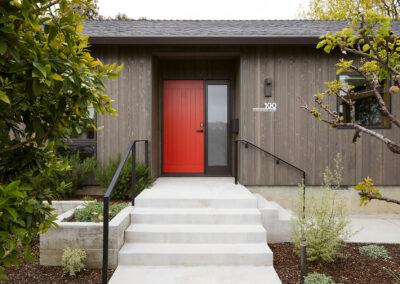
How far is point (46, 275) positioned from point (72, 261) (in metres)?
0.34

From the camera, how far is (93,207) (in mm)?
3322

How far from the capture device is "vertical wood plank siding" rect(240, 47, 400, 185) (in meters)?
4.92

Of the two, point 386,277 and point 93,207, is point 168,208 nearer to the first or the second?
point 93,207

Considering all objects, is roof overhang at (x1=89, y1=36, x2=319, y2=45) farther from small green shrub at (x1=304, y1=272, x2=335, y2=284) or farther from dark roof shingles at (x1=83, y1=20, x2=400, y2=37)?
small green shrub at (x1=304, y1=272, x2=335, y2=284)

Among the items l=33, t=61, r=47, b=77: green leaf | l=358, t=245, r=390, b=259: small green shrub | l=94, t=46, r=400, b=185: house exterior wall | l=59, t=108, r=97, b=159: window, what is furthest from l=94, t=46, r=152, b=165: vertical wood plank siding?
l=33, t=61, r=47, b=77: green leaf

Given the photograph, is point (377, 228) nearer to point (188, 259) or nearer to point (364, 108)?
point (364, 108)

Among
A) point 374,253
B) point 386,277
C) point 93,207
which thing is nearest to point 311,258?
point 386,277

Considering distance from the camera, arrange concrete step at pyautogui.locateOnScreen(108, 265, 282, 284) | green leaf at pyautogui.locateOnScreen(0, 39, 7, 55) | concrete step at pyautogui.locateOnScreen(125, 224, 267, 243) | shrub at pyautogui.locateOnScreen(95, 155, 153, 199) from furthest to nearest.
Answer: shrub at pyautogui.locateOnScreen(95, 155, 153, 199), concrete step at pyautogui.locateOnScreen(125, 224, 267, 243), concrete step at pyautogui.locateOnScreen(108, 265, 282, 284), green leaf at pyautogui.locateOnScreen(0, 39, 7, 55)

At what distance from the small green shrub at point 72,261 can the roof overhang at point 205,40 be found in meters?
3.51

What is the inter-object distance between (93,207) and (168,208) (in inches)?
37.7

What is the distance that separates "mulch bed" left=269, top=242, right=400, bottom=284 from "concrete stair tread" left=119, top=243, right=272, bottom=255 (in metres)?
0.24

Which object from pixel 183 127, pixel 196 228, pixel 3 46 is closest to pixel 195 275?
pixel 196 228

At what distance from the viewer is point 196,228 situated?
124 inches

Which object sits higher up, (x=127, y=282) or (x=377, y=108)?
(x=377, y=108)
